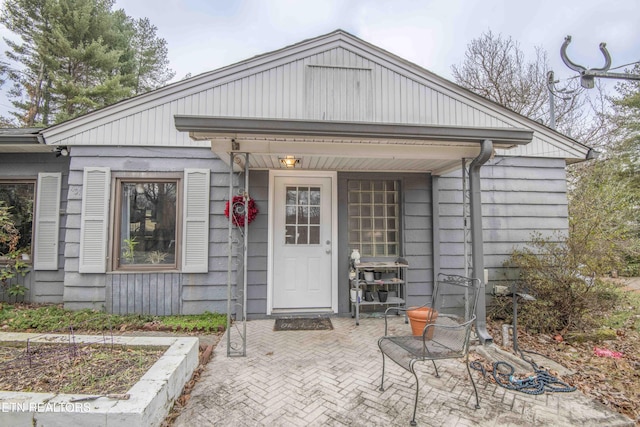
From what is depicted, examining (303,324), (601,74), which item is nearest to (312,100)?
(303,324)

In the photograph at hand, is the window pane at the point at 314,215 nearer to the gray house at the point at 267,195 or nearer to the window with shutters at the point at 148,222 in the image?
the gray house at the point at 267,195

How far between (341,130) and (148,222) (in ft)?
10.4

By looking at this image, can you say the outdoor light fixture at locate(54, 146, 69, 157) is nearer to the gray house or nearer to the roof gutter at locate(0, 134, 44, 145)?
the gray house

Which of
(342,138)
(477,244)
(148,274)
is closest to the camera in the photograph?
(342,138)

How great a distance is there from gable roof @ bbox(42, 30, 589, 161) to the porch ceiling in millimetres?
1215

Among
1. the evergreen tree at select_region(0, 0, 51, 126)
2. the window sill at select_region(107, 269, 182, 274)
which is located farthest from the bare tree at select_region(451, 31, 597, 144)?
the evergreen tree at select_region(0, 0, 51, 126)

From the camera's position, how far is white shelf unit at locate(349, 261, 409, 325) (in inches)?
166

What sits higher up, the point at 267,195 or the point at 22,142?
the point at 22,142

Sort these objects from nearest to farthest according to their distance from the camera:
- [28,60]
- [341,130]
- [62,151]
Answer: [341,130], [62,151], [28,60]

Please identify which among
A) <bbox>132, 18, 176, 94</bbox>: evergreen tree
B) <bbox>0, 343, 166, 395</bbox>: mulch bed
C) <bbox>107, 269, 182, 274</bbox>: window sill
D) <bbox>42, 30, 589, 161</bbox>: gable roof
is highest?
<bbox>132, 18, 176, 94</bbox>: evergreen tree

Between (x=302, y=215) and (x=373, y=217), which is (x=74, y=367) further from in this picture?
(x=373, y=217)

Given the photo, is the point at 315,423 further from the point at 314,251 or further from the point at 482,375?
the point at 314,251

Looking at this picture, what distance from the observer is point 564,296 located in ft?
12.6

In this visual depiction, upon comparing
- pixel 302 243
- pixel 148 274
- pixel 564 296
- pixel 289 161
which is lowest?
pixel 564 296
